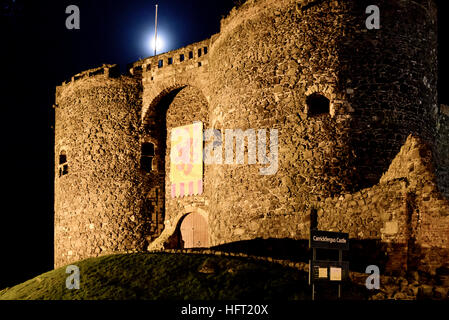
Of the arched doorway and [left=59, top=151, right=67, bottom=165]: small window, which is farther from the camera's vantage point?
[left=59, top=151, right=67, bottom=165]: small window

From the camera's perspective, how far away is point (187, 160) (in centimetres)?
1734

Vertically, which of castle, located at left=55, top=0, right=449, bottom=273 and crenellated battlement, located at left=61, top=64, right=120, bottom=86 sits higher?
crenellated battlement, located at left=61, top=64, right=120, bottom=86

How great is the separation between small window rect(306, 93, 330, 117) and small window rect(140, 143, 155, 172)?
768 cm

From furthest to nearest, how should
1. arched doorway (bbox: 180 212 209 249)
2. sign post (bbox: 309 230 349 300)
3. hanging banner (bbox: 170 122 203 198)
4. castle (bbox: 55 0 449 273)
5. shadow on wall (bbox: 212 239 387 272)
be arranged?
hanging banner (bbox: 170 122 203 198) < arched doorway (bbox: 180 212 209 249) < shadow on wall (bbox: 212 239 387 272) < castle (bbox: 55 0 449 273) < sign post (bbox: 309 230 349 300)

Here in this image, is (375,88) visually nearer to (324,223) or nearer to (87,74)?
(324,223)

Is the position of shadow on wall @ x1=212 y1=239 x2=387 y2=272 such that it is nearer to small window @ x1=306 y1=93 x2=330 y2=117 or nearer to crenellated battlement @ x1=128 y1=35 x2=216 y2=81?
small window @ x1=306 y1=93 x2=330 y2=117

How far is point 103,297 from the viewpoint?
8984 mm

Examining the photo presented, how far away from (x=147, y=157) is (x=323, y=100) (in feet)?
26.5

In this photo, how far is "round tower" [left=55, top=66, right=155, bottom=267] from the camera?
17.8 meters

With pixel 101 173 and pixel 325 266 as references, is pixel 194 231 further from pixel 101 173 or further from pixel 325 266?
pixel 325 266

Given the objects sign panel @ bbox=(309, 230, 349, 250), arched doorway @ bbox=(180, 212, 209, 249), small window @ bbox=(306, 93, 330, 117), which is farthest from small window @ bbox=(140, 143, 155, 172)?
sign panel @ bbox=(309, 230, 349, 250)

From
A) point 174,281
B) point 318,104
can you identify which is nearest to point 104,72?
point 318,104

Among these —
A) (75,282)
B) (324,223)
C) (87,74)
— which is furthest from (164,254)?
(87,74)

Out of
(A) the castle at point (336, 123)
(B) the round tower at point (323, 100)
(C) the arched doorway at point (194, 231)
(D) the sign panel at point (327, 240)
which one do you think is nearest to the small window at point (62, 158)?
(C) the arched doorway at point (194, 231)
